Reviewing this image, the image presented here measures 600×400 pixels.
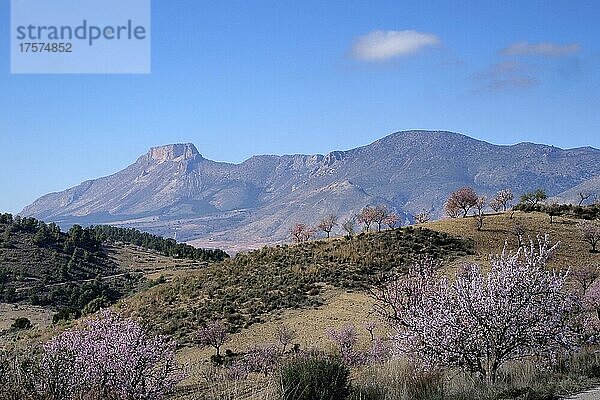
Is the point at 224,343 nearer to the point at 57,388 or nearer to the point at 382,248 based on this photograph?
the point at 382,248

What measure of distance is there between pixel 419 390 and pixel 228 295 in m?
34.7

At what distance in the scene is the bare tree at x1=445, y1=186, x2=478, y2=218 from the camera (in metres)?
67.2

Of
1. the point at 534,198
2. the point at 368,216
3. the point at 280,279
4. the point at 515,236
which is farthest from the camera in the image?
the point at 534,198

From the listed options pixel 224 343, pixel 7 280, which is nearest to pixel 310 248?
pixel 224 343

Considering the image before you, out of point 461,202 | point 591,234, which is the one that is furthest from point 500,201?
point 591,234

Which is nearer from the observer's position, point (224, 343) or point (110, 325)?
point (110, 325)

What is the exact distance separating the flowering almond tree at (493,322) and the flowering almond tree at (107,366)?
14.5 feet

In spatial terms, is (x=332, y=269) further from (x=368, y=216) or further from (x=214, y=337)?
(x=368, y=216)

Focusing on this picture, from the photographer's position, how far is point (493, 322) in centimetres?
1087

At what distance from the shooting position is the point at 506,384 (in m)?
10.5

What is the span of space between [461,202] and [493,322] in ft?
192

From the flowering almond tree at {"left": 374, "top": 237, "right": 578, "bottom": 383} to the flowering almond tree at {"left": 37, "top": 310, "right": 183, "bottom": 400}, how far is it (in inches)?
174

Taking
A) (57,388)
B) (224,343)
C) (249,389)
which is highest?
(57,388)

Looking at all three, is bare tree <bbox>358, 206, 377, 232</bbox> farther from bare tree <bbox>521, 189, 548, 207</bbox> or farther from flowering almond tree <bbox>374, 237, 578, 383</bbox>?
flowering almond tree <bbox>374, 237, 578, 383</bbox>
